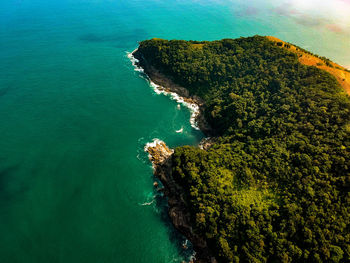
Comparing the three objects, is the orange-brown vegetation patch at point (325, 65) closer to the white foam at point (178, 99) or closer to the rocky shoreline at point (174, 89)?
the rocky shoreline at point (174, 89)

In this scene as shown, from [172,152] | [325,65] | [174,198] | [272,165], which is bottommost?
[174,198]

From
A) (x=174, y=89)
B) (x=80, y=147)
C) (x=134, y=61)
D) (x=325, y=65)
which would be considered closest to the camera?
(x=80, y=147)

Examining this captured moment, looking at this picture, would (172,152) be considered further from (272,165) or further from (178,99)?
(272,165)

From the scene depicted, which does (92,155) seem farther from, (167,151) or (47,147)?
(167,151)

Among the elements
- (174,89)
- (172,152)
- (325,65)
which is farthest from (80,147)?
(325,65)

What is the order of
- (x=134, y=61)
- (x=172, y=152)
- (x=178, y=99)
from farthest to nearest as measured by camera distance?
(x=134, y=61) → (x=178, y=99) → (x=172, y=152)

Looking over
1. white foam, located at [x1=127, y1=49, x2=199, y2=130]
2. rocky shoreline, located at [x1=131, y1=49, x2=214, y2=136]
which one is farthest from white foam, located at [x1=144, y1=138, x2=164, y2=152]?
rocky shoreline, located at [x1=131, y1=49, x2=214, y2=136]

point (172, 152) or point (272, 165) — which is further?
point (172, 152)

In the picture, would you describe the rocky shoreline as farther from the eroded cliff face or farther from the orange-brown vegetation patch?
the orange-brown vegetation patch
